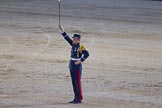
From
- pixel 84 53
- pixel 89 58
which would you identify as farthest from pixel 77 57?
pixel 89 58

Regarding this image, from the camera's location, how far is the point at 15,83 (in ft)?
51.4

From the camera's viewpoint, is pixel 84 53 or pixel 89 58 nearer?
pixel 84 53

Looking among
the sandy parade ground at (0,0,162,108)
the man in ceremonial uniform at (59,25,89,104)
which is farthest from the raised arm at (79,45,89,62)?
the sandy parade ground at (0,0,162,108)

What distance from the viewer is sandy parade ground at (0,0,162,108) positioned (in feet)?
46.2

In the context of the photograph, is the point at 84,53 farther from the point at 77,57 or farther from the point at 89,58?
the point at 89,58

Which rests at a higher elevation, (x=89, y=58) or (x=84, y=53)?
(x=84, y=53)

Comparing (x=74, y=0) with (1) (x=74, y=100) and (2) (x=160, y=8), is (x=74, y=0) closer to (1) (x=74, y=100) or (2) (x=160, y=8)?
(2) (x=160, y=8)

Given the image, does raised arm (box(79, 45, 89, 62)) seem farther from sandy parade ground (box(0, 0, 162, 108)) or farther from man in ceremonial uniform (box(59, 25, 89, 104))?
sandy parade ground (box(0, 0, 162, 108))

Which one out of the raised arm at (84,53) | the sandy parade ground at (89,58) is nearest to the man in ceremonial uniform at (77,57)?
the raised arm at (84,53)

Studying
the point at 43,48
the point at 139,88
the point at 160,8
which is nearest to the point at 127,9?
the point at 160,8

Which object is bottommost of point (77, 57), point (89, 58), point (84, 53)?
point (89, 58)

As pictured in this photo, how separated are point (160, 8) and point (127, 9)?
3034 millimetres

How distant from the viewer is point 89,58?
2034cm

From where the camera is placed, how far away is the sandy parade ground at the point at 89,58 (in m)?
14.1
